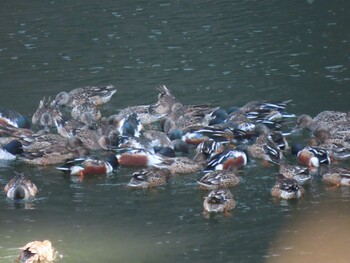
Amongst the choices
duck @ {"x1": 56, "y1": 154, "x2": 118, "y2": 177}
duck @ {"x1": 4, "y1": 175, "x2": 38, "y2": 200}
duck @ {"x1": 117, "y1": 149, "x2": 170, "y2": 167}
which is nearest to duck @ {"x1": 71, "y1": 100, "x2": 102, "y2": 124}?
duck @ {"x1": 117, "y1": 149, "x2": 170, "y2": 167}

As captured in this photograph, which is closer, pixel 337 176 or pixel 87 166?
pixel 337 176

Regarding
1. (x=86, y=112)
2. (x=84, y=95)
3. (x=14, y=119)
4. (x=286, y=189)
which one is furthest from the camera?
(x=84, y=95)

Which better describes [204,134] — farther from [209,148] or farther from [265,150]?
[265,150]

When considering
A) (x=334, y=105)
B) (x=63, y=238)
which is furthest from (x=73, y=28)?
(x=63, y=238)

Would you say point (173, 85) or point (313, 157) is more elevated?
point (313, 157)

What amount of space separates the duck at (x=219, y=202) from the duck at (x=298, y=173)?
3.75ft

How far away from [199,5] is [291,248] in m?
14.7

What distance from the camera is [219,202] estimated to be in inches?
414

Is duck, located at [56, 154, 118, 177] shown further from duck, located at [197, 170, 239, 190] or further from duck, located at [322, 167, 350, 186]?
duck, located at [322, 167, 350, 186]

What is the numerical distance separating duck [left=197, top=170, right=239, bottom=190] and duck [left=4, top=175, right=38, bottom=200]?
197 cm

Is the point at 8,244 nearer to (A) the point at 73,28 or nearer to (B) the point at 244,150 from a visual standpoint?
(B) the point at 244,150

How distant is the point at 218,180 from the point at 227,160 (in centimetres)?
84

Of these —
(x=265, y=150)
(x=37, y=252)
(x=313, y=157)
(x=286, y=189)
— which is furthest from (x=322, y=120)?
(x=37, y=252)

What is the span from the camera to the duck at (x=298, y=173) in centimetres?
1150
